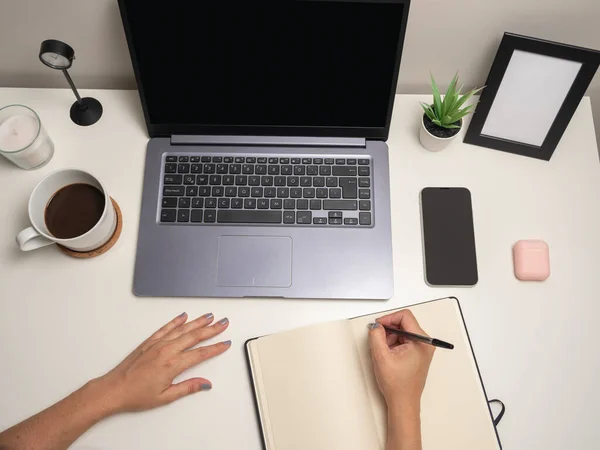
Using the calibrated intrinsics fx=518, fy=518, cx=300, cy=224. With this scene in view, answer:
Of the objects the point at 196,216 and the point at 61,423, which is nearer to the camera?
the point at 61,423

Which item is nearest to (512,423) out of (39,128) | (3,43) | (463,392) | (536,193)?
(463,392)

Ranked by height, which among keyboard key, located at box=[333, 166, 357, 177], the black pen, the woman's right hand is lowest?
the woman's right hand

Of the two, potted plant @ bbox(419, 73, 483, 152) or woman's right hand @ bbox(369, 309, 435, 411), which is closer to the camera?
woman's right hand @ bbox(369, 309, 435, 411)

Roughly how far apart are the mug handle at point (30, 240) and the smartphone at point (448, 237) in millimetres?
621

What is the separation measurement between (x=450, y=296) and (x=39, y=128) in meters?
0.77

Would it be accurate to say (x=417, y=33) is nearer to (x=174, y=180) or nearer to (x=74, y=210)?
(x=174, y=180)

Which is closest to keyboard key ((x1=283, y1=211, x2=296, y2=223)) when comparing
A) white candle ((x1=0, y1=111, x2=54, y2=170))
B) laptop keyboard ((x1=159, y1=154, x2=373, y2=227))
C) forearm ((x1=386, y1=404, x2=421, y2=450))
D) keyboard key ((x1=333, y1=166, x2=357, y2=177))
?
laptop keyboard ((x1=159, y1=154, x2=373, y2=227))

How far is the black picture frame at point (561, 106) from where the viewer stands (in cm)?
85

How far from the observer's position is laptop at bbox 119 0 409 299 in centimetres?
80

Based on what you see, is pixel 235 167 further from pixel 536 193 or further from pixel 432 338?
pixel 536 193

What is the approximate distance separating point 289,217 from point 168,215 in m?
0.21

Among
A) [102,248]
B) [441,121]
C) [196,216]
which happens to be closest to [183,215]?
[196,216]

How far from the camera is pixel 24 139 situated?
0.91m

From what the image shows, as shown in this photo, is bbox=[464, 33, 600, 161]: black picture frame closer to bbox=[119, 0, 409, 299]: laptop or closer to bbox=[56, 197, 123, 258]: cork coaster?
bbox=[119, 0, 409, 299]: laptop
